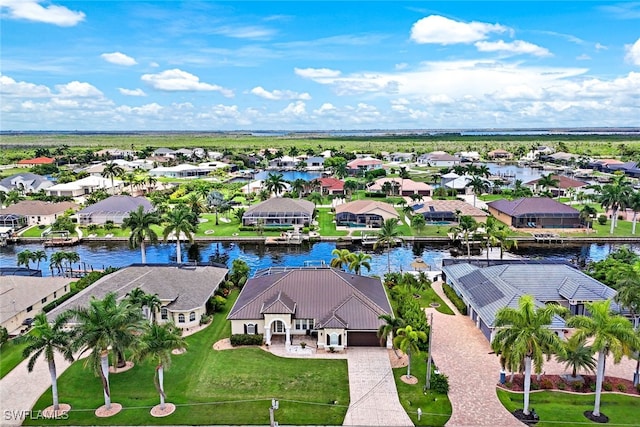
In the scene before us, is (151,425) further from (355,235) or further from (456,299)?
(355,235)

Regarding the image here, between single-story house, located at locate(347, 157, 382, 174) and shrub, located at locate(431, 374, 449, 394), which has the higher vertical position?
single-story house, located at locate(347, 157, 382, 174)

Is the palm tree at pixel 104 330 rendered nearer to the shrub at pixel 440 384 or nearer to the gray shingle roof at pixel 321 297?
the gray shingle roof at pixel 321 297

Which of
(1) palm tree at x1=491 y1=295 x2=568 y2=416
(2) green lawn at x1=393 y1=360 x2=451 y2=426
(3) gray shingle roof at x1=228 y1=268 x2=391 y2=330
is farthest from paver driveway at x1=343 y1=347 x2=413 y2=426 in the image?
(1) palm tree at x1=491 y1=295 x2=568 y2=416

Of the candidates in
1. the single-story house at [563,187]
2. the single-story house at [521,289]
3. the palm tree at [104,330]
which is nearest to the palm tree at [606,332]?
the single-story house at [521,289]

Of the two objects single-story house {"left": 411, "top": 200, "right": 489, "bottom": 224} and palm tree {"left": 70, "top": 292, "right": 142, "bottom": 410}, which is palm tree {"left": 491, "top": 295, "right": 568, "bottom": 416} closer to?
palm tree {"left": 70, "top": 292, "right": 142, "bottom": 410}

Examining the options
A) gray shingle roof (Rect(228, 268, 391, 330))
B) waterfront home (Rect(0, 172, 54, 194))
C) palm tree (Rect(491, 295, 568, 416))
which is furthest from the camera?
waterfront home (Rect(0, 172, 54, 194))

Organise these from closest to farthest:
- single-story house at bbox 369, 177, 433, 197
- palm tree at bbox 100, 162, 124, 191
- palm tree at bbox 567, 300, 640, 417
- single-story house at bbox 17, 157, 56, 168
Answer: palm tree at bbox 567, 300, 640, 417
single-story house at bbox 369, 177, 433, 197
palm tree at bbox 100, 162, 124, 191
single-story house at bbox 17, 157, 56, 168

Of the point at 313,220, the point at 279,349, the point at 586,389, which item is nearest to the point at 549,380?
the point at 586,389
